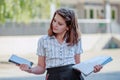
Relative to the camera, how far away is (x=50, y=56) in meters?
3.90

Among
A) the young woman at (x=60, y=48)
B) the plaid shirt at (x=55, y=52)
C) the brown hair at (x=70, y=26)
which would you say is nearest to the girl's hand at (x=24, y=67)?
the young woman at (x=60, y=48)

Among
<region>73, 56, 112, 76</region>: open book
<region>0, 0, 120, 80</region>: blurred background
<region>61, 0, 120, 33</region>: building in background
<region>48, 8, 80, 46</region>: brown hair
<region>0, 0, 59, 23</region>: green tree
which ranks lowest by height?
<region>61, 0, 120, 33</region>: building in background

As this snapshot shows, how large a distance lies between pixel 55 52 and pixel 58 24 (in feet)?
0.81

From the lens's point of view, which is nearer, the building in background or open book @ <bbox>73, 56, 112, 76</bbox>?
open book @ <bbox>73, 56, 112, 76</bbox>

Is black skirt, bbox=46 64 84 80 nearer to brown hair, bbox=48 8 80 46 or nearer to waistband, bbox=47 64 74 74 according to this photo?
waistband, bbox=47 64 74 74

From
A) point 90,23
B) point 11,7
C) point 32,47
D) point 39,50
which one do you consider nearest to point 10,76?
point 11,7

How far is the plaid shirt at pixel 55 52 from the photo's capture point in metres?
3.88

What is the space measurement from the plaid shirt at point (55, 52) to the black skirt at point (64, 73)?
51 millimetres

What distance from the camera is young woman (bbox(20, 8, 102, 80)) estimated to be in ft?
12.5

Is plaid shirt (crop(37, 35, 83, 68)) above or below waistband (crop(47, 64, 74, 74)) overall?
above

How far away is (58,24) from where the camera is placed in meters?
3.88

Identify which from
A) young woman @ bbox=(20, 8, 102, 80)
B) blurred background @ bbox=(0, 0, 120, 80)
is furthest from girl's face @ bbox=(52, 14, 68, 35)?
blurred background @ bbox=(0, 0, 120, 80)

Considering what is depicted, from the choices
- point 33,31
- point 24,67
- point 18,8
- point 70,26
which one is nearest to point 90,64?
point 70,26

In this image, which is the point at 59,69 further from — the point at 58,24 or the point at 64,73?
the point at 58,24
